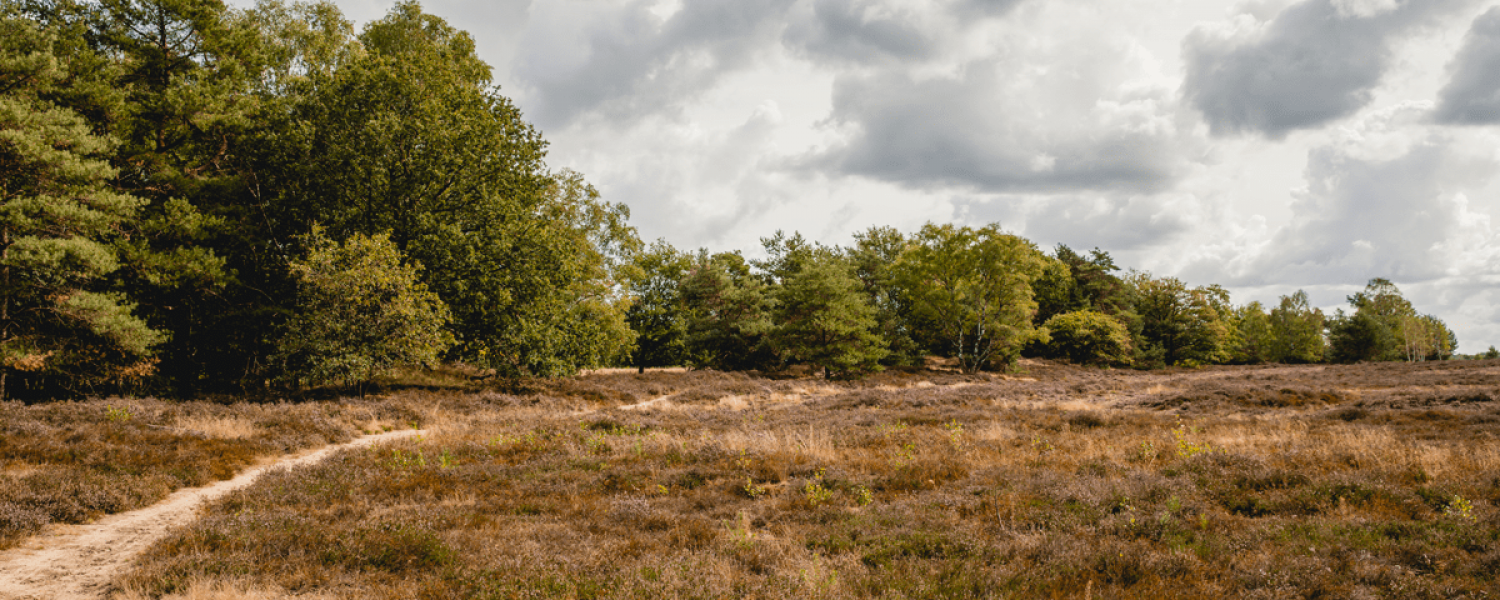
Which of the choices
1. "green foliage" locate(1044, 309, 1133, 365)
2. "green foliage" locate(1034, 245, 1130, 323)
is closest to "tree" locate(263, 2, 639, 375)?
"green foliage" locate(1044, 309, 1133, 365)

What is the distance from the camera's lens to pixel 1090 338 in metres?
58.8

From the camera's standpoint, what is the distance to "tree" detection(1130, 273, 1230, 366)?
6681cm

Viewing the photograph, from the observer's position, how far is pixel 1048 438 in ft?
47.5

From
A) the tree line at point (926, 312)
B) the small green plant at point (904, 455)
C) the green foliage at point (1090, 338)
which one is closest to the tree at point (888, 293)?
the tree line at point (926, 312)

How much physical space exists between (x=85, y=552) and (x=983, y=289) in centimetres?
4730

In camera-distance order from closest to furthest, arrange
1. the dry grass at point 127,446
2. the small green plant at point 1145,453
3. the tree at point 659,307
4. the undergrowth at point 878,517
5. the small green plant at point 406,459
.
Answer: the undergrowth at point 878,517 → the dry grass at point 127,446 → the small green plant at point 1145,453 → the small green plant at point 406,459 → the tree at point 659,307

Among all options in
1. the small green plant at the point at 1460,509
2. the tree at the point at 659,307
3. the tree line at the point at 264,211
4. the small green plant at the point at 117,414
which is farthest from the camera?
the tree at the point at 659,307

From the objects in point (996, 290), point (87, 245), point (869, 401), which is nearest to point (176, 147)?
point (87, 245)

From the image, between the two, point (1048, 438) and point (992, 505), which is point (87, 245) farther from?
point (1048, 438)

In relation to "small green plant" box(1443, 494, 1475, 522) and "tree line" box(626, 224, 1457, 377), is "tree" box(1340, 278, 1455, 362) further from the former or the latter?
"small green plant" box(1443, 494, 1475, 522)

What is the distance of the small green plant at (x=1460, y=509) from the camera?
Result: 7266 millimetres

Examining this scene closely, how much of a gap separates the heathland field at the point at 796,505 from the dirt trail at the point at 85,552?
329 mm

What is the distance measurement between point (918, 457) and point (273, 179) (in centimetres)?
2521

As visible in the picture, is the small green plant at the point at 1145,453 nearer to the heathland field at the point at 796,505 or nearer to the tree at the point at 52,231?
the heathland field at the point at 796,505
